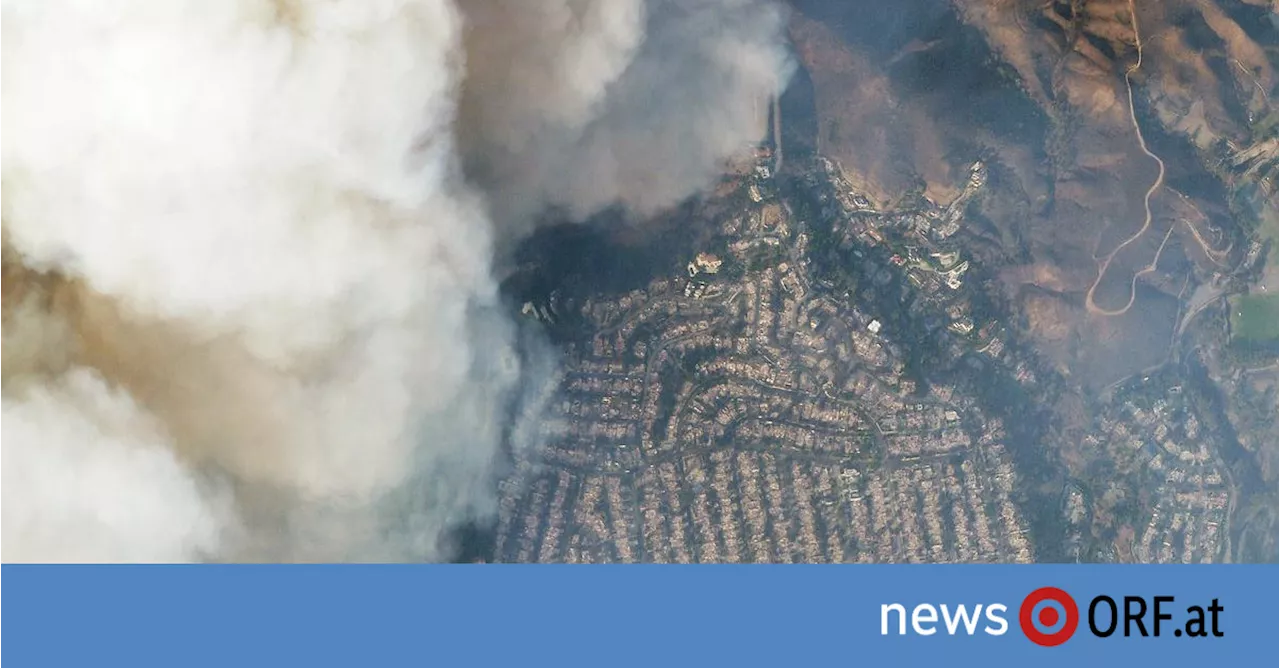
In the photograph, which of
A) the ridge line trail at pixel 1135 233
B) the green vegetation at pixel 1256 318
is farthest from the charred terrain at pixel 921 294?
the green vegetation at pixel 1256 318

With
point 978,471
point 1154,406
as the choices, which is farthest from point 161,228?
point 1154,406

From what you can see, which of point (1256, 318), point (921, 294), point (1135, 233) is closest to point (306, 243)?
point (921, 294)

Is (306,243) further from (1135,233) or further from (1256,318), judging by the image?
(1256,318)

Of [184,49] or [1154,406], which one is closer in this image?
[184,49]

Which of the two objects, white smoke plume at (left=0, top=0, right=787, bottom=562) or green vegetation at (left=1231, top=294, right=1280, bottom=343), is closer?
white smoke plume at (left=0, top=0, right=787, bottom=562)

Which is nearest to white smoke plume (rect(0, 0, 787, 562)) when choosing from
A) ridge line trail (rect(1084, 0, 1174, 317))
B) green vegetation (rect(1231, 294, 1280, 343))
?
ridge line trail (rect(1084, 0, 1174, 317))

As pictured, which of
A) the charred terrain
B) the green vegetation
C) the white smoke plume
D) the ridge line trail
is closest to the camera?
the white smoke plume

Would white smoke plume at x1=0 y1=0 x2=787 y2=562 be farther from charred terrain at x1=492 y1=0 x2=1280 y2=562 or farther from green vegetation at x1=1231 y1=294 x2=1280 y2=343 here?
green vegetation at x1=1231 y1=294 x2=1280 y2=343

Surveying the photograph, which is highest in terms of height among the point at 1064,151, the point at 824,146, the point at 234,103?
the point at 234,103

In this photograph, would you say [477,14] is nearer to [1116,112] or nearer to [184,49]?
[184,49]
